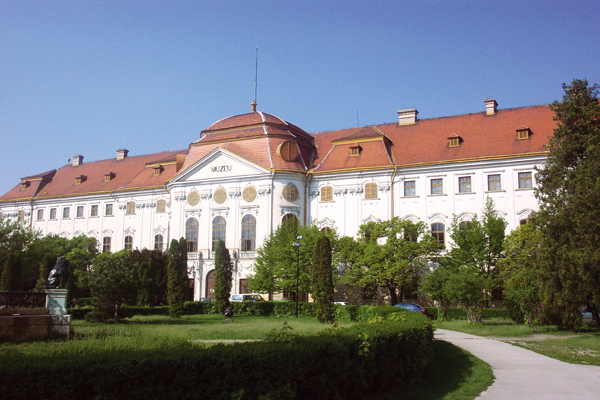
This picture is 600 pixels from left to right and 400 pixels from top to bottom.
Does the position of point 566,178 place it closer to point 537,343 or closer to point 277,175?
point 537,343

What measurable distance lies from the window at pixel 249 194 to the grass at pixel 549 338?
1922 centimetres

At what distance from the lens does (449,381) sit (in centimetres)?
1211

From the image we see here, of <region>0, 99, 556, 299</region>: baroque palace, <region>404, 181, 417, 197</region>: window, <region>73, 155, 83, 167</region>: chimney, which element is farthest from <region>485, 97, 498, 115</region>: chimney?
<region>73, 155, 83, 167</region>: chimney

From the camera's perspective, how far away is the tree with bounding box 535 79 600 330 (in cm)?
2089

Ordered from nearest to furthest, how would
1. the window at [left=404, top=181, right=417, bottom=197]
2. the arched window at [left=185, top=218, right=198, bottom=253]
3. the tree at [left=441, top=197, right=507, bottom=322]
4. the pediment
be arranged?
the tree at [left=441, top=197, right=507, bottom=322]
the window at [left=404, top=181, right=417, bottom=197]
the pediment
the arched window at [left=185, top=218, right=198, bottom=253]

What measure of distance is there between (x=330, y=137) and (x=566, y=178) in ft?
86.5

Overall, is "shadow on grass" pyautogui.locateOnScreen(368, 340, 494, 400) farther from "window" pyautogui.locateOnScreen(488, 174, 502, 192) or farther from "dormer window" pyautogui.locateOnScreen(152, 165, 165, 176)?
"dormer window" pyautogui.locateOnScreen(152, 165, 165, 176)

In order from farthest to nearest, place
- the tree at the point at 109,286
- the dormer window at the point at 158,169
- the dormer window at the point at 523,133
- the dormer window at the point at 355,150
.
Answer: the dormer window at the point at 158,169 → the dormer window at the point at 355,150 → the dormer window at the point at 523,133 → the tree at the point at 109,286

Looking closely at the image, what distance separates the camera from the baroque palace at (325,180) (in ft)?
125

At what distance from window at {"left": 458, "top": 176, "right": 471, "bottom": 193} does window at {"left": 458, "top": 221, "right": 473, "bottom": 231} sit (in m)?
2.60

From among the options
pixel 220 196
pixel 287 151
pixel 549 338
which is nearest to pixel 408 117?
pixel 287 151

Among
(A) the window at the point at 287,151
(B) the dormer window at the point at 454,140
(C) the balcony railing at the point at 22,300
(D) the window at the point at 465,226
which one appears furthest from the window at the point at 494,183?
(C) the balcony railing at the point at 22,300

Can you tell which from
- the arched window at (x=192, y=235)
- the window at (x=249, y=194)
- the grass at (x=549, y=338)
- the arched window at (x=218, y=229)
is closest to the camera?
the grass at (x=549, y=338)

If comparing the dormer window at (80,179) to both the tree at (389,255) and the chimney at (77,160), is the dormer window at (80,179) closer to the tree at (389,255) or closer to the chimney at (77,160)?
the chimney at (77,160)
